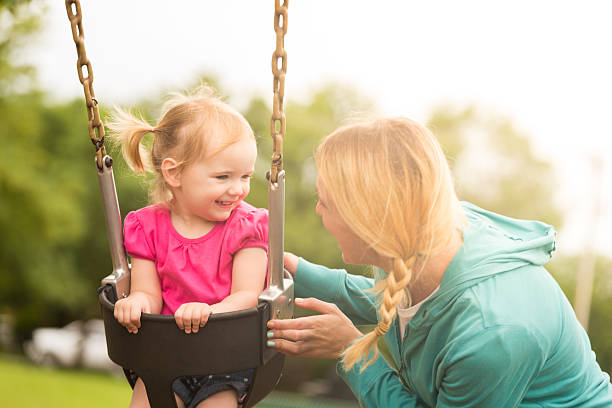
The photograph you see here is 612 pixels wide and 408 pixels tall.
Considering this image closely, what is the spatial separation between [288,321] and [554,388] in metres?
0.62

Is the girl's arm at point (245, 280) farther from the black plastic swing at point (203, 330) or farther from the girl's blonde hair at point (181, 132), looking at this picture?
the girl's blonde hair at point (181, 132)

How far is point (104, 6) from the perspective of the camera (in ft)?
51.8

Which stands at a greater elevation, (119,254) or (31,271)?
(119,254)

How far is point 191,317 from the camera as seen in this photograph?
4.13ft

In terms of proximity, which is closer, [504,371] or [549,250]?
[504,371]

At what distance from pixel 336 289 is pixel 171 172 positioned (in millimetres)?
633

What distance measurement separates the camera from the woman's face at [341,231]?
138 cm

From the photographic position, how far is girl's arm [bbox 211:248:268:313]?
1.44m

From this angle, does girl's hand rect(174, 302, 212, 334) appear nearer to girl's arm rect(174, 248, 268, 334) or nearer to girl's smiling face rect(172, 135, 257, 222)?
girl's arm rect(174, 248, 268, 334)

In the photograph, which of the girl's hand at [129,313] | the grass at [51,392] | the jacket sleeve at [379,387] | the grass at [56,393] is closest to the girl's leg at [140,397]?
the girl's hand at [129,313]

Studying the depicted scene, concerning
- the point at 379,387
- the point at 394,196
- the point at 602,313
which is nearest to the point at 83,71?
the point at 394,196

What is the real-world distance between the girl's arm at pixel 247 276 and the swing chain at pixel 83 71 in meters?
0.41

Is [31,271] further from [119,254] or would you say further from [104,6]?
[119,254]

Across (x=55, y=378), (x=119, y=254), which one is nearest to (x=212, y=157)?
(x=119, y=254)
